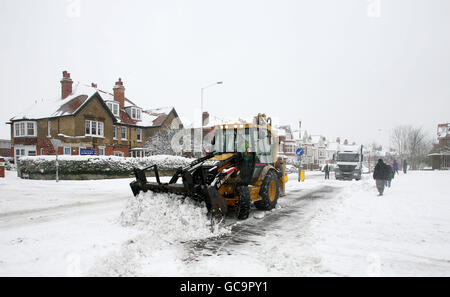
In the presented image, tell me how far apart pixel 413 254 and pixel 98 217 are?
686cm

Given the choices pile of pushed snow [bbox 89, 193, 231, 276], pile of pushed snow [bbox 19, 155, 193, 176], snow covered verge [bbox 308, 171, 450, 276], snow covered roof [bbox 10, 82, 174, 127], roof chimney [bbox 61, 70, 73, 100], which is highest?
roof chimney [bbox 61, 70, 73, 100]

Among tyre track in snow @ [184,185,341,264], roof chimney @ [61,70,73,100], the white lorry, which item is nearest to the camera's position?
tyre track in snow @ [184,185,341,264]

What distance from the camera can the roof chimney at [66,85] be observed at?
27.8 metres

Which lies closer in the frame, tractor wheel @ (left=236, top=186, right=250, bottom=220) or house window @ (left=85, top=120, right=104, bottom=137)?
tractor wheel @ (left=236, top=186, right=250, bottom=220)

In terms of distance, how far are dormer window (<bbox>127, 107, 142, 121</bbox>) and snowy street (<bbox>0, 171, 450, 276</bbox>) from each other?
1073 inches

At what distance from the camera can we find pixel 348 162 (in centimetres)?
2186

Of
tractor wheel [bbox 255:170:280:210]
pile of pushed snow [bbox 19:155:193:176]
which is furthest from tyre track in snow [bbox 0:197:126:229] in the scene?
pile of pushed snow [bbox 19:155:193:176]

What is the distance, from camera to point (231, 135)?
748cm

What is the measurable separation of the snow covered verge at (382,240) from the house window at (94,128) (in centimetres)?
2549

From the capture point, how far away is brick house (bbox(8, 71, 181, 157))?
26.0 m

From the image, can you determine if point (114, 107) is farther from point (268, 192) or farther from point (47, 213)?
point (268, 192)

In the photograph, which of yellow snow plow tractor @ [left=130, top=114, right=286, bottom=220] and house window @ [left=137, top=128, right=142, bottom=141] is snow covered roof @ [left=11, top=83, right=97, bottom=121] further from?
yellow snow plow tractor @ [left=130, top=114, right=286, bottom=220]

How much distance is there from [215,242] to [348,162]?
65.3 feet
